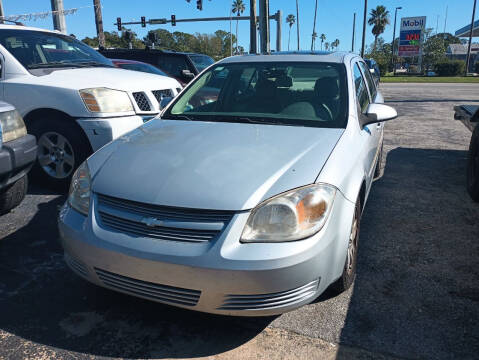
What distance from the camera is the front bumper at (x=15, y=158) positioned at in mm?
3162

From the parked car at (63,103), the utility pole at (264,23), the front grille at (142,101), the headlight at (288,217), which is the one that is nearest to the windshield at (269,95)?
the headlight at (288,217)

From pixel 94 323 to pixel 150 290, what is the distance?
0.55m

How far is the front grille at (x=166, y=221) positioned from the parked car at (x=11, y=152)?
4.82 ft

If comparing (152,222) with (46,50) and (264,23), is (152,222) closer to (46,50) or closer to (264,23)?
(46,50)

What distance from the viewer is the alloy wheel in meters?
4.57

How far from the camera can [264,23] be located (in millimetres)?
19078

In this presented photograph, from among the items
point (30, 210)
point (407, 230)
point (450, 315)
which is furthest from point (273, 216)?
point (30, 210)

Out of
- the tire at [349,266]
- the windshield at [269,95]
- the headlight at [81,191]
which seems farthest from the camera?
the windshield at [269,95]

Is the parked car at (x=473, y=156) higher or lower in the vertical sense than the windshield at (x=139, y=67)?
lower

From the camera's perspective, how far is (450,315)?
2469 mm

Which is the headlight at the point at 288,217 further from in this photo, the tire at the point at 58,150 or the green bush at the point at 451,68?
the green bush at the point at 451,68

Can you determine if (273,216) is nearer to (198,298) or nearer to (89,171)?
(198,298)

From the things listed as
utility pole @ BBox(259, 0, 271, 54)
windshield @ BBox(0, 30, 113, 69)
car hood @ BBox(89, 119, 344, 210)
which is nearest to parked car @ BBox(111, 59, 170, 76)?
windshield @ BBox(0, 30, 113, 69)

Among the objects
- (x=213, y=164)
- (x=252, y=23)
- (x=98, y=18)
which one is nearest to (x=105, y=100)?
(x=213, y=164)
